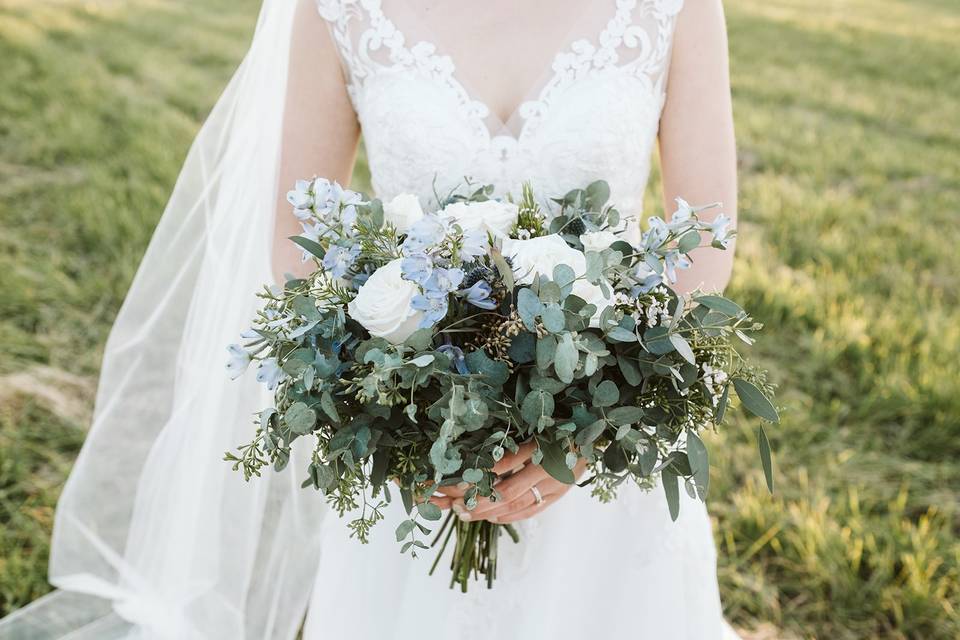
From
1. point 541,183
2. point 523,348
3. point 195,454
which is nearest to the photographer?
point 523,348

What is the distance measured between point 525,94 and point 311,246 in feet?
2.64

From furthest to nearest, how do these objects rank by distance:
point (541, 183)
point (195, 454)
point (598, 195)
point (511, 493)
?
point (195, 454) < point (541, 183) < point (598, 195) < point (511, 493)

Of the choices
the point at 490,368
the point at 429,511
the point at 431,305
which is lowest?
the point at 429,511

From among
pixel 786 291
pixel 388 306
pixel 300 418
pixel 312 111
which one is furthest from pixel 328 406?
pixel 786 291

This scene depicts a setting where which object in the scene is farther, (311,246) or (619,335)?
(311,246)

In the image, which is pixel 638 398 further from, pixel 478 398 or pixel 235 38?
pixel 235 38

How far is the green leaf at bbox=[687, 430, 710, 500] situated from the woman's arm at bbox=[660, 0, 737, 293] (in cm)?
68

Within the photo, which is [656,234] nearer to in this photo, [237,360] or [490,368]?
[490,368]

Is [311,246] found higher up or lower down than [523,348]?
higher up

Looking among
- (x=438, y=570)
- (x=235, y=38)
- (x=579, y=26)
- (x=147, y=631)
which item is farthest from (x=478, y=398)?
(x=235, y=38)

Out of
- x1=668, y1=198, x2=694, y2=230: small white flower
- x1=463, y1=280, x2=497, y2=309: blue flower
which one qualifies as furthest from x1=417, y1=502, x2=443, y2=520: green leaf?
x1=668, y1=198, x2=694, y2=230: small white flower

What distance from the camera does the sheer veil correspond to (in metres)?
2.25

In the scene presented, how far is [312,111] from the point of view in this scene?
2.01m

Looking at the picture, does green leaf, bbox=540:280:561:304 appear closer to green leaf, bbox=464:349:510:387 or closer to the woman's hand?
green leaf, bbox=464:349:510:387
